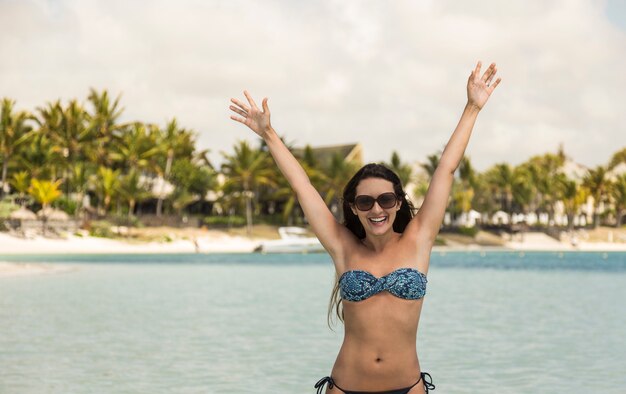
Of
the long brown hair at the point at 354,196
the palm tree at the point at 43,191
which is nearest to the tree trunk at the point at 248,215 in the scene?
the palm tree at the point at 43,191

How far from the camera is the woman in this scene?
3.51 metres

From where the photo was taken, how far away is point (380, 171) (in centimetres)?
360

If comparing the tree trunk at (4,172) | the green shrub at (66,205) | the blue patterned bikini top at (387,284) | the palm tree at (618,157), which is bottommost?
the blue patterned bikini top at (387,284)

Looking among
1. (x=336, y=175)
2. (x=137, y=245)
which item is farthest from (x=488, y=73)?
(x=336, y=175)

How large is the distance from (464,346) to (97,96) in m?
59.9

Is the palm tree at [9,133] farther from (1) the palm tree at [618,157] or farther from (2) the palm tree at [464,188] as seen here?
(1) the palm tree at [618,157]

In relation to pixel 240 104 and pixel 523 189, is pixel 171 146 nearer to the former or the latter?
pixel 523 189

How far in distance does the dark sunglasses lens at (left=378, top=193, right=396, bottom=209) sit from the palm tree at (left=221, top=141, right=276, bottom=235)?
67744 mm

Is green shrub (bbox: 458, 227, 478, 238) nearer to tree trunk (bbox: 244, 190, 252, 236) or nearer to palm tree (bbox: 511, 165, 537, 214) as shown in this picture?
palm tree (bbox: 511, 165, 537, 214)

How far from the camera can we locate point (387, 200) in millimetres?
3514

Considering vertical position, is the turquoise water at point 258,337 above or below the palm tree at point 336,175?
below

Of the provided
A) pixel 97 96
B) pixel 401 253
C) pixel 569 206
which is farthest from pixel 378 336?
pixel 569 206

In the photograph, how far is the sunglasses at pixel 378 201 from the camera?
11.5ft

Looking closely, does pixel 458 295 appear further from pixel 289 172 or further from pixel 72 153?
pixel 72 153
